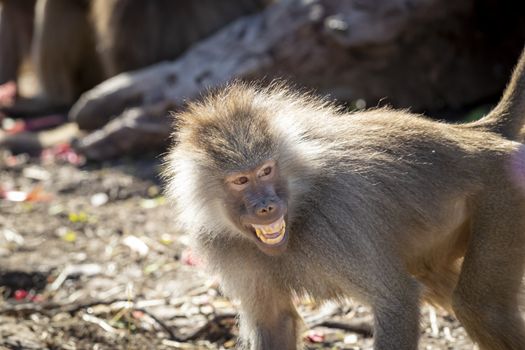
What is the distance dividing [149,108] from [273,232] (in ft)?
12.8

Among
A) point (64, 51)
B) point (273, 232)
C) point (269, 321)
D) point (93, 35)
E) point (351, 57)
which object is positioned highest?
point (273, 232)

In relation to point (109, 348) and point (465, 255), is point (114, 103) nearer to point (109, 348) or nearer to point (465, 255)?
point (109, 348)

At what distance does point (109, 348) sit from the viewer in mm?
4352

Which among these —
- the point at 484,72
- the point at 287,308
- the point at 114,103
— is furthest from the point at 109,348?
the point at 484,72

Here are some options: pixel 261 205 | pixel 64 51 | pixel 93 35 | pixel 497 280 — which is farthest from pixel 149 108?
pixel 497 280

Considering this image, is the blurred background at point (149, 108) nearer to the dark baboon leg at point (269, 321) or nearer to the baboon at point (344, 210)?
the dark baboon leg at point (269, 321)

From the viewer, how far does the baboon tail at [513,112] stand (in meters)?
3.90

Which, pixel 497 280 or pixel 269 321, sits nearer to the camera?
pixel 497 280

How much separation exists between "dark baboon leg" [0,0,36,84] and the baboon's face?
20.6 feet

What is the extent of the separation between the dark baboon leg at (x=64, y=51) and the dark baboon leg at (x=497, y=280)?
239 inches

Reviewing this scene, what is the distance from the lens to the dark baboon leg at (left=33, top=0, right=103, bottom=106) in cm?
874

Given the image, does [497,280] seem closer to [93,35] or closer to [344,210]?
[344,210]

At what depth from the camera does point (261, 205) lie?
3350mm

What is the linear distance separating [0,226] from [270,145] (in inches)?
126
